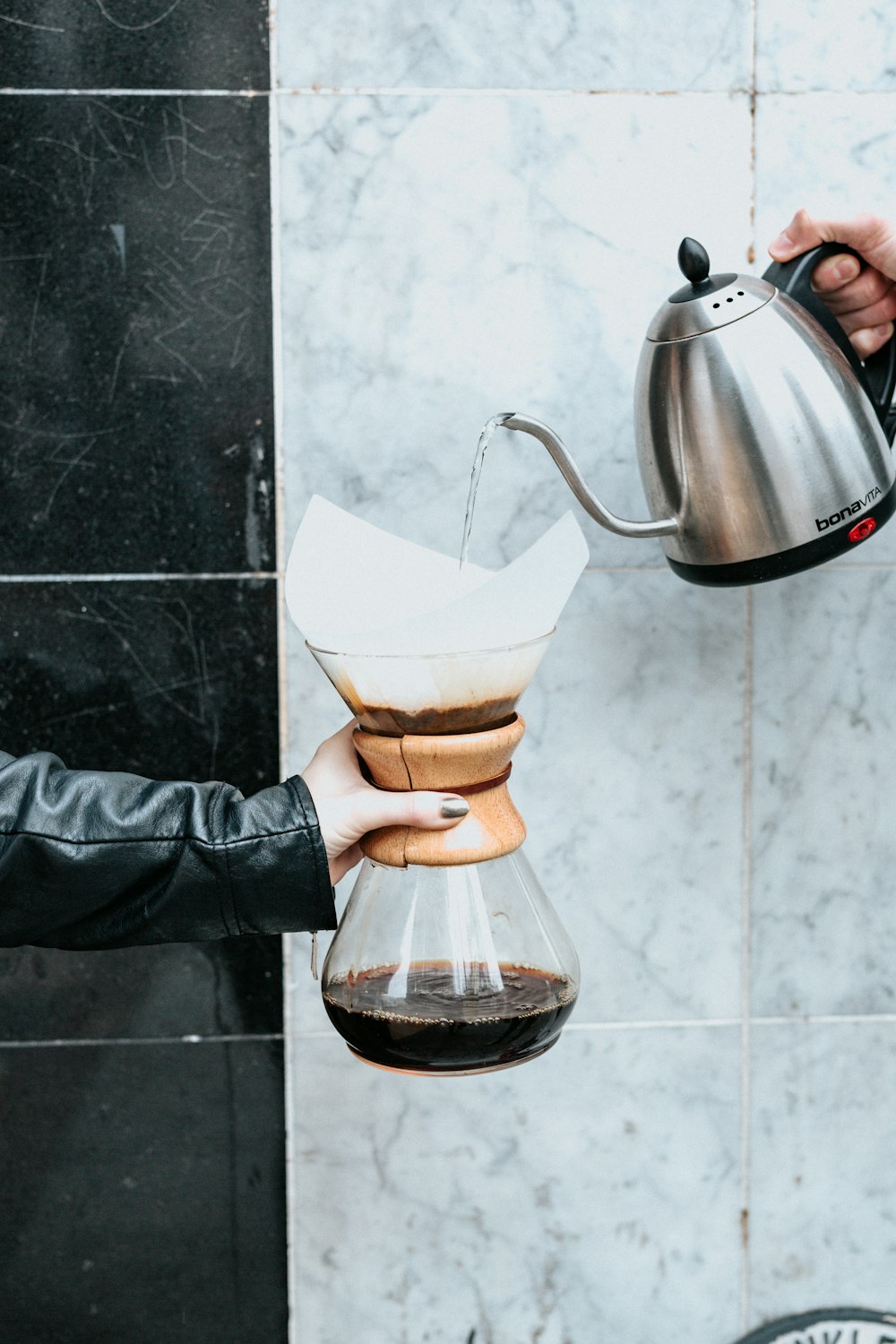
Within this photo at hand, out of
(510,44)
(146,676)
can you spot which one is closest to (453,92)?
(510,44)

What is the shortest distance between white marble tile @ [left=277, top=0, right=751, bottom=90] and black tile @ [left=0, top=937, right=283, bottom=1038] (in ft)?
2.93

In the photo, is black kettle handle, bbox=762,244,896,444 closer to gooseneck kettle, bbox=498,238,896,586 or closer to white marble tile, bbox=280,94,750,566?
gooseneck kettle, bbox=498,238,896,586

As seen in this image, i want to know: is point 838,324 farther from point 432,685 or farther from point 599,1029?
point 599,1029

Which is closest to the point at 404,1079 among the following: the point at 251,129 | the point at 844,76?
the point at 251,129

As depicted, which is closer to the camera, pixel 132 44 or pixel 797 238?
pixel 797 238

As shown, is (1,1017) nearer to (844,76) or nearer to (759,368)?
(759,368)

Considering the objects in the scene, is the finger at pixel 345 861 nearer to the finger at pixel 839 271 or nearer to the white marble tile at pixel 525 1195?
the white marble tile at pixel 525 1195

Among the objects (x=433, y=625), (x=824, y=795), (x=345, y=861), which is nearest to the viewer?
(x=433, y=625)

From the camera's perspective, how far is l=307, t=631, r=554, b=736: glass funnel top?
2.50 ft

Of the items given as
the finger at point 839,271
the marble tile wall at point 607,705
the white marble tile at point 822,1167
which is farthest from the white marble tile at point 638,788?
the finger at point 839,271

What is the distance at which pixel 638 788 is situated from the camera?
1237 millimetres

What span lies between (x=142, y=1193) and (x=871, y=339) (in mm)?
1139

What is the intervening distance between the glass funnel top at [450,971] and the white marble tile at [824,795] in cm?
49

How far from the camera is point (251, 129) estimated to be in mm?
1151
